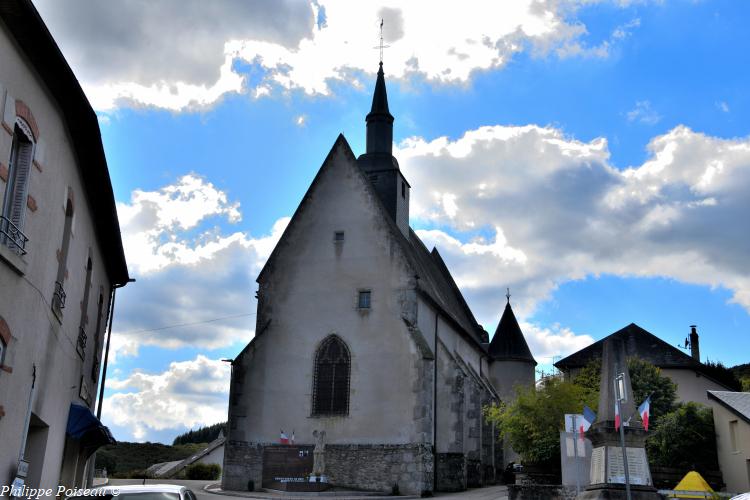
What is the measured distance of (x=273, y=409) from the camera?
92.5ft

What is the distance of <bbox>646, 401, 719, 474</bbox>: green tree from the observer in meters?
25.5

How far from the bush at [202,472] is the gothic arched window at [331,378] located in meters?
8.45

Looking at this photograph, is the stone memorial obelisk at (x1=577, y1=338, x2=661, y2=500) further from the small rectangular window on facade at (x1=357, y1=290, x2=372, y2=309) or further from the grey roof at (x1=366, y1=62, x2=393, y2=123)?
the grey roof at (x1=366, y1=62, x2=393, y2=123)

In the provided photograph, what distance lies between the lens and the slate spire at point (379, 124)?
118 feet

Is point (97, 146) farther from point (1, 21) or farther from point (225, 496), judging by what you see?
point (225, 496)

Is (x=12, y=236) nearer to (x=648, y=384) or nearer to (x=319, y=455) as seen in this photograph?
(x=319, y=455)

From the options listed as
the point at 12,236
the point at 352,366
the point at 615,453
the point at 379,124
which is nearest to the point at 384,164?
the point at 379,124

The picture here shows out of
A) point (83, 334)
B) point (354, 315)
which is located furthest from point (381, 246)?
point (83, 334)

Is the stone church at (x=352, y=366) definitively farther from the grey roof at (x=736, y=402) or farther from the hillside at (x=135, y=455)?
the hillside at (x=135, y=455)

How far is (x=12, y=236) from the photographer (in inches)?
380

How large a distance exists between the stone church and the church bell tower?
4.65 m

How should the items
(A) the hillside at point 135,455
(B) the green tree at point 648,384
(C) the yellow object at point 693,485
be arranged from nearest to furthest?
(C) the yellow object at point 693,485, (B) the green tree at point 648,384, (A) the hillside at point 135,455

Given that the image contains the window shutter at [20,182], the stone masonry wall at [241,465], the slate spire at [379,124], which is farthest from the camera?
the slate spire at [379,124]

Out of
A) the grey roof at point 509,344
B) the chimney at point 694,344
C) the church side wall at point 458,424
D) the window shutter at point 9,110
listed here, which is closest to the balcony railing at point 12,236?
the window shutter at point 9,110
